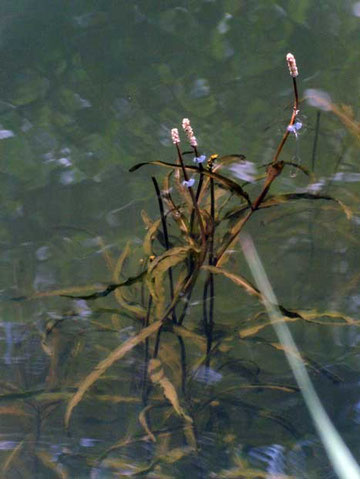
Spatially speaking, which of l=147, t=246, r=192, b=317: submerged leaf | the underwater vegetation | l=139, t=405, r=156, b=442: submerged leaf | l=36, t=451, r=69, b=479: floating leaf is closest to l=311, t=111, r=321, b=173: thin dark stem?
the underwater vegetation

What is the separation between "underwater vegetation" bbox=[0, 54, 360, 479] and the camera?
3.79 feet

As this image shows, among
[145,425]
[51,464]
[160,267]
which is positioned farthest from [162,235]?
[51,464]

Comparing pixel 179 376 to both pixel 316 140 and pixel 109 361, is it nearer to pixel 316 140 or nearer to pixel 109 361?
pixel 109 361

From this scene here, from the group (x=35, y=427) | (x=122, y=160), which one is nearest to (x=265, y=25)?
(x=122, y=160)

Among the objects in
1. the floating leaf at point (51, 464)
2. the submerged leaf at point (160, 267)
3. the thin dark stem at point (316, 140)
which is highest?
the thin dark stem at point (316, 140)

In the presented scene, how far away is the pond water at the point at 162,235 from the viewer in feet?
3.94

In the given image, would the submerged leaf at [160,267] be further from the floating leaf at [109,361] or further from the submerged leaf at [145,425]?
the submerged leaf at [145,425]

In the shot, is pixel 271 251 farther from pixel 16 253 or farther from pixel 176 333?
pixel 16 253

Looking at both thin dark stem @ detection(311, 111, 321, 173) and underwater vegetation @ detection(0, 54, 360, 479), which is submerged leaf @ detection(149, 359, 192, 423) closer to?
underwater vegetation @ detection(0, 54, 360, 479)

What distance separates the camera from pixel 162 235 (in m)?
1.26

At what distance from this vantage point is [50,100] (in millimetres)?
1633

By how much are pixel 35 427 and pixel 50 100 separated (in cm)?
81

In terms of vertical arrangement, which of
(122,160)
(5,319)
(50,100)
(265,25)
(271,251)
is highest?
(265,25)

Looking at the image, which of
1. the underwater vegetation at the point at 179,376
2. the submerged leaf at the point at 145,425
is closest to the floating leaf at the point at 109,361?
the underwater vegetation at the point at 179,376
